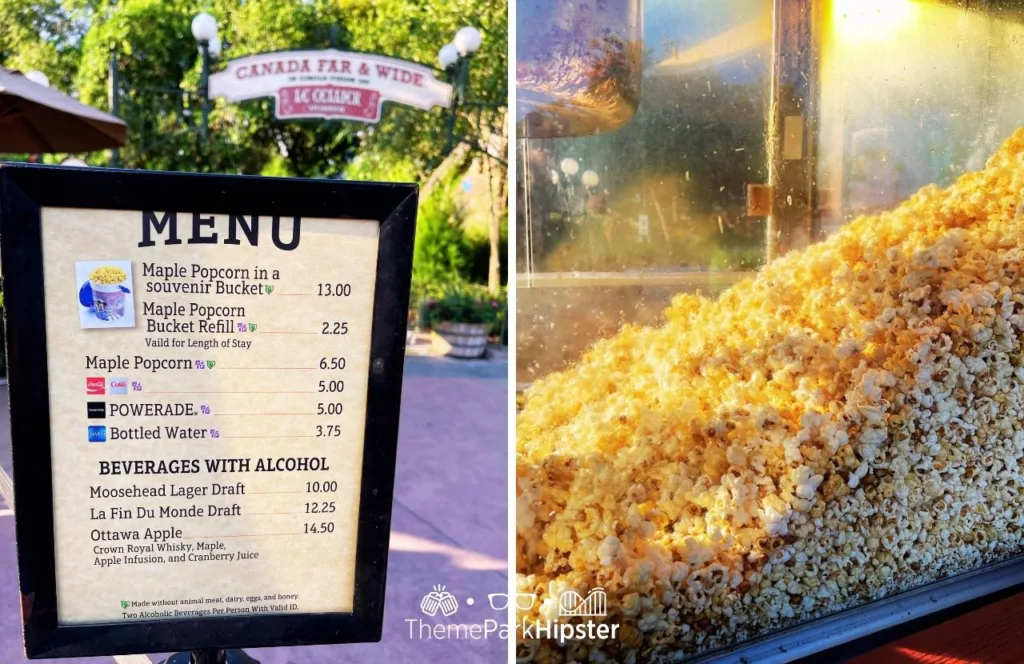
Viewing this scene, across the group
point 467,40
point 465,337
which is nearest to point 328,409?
point 465,337

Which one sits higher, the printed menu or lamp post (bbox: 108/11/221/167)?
lamp post (bbox: 108/11/221/167)

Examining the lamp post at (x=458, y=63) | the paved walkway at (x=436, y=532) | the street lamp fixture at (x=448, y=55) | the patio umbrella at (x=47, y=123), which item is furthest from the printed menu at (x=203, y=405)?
the street lamp fixture at (x=448, y=55)

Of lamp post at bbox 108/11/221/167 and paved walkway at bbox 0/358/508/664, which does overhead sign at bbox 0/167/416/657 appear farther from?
lamp post at bbox 108/11/221/167

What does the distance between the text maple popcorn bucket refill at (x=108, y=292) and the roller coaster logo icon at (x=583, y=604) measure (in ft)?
2.65

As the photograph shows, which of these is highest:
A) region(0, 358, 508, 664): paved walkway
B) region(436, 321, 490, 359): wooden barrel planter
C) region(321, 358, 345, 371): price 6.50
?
region(321, 358, 345, 371): price 6.50

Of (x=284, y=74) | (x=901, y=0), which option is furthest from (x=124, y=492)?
(x=284, y=74)

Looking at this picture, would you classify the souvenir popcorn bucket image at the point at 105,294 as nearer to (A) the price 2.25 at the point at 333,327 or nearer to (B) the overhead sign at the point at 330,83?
(A) the price 2.25 at the point at 333,327

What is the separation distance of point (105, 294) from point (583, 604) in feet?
2.84

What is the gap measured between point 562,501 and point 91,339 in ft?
2.45

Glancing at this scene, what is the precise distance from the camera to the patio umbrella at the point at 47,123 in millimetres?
3802

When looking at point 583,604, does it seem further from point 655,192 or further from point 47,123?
point 47,123

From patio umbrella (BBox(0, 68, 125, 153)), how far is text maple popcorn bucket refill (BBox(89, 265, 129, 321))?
304 centimetres

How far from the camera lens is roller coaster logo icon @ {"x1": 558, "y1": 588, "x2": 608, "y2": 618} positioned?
139 cm

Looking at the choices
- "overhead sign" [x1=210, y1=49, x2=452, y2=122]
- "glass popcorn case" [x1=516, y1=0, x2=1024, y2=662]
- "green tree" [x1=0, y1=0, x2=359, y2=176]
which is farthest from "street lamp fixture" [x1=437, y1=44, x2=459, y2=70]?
"glass popcorn case" [x1=516, y1=0, x2=1024, y2=662]
